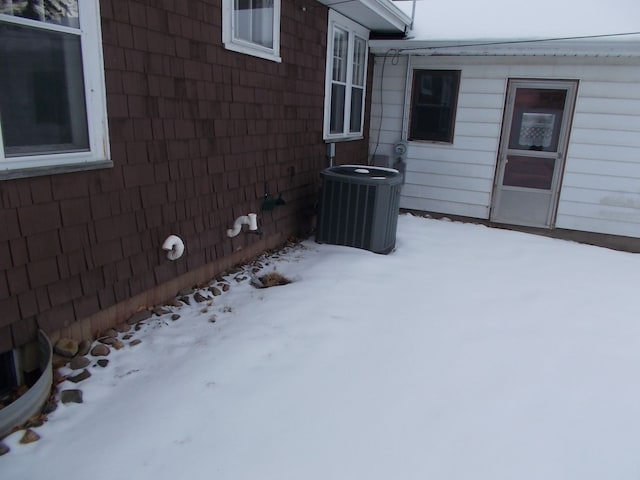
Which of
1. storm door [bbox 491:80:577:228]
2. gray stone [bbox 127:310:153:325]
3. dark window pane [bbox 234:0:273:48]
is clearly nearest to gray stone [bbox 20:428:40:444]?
gray stone [bbox 127:310:153:325]

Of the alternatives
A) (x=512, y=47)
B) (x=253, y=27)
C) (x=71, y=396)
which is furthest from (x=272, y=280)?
(x=512, y=47)

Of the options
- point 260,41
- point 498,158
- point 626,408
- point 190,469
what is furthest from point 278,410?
point 498,158

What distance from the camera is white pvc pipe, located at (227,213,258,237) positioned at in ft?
13.0

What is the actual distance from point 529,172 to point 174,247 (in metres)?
5.08

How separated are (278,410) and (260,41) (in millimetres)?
3121

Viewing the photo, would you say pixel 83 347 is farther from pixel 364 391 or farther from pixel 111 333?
pixel 364 391

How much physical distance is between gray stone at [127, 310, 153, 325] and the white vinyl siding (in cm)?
485

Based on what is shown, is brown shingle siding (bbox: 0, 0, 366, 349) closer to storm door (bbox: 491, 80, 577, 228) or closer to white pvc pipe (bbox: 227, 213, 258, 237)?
white pvc pipe (bbox: 227, 213, 258, 237)

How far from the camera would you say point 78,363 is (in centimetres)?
252

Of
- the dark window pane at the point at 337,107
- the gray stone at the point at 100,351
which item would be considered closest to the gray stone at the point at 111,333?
the gray stone at the point at 100,351

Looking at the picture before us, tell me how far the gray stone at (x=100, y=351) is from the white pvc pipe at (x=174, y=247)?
30.1 inches

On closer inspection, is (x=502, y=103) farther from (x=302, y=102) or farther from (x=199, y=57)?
(x=199, y=57)

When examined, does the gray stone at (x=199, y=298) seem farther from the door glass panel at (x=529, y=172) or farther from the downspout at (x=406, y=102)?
the door glass panel at (x=529, y=172)

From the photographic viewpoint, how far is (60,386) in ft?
7.71
